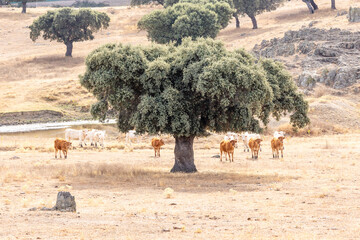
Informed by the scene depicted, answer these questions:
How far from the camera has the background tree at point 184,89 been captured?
28.1 m

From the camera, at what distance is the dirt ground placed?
53.3 ft

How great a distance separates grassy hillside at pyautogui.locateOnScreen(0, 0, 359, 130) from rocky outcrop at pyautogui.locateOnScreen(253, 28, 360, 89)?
300 cm

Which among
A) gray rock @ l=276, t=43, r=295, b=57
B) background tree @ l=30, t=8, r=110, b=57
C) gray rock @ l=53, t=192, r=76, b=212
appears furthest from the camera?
background tree @ l=30, t=8, r=110, b=57

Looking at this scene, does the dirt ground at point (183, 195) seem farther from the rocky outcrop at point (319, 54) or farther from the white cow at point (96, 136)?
the rocky outcrop at point (319, 54)

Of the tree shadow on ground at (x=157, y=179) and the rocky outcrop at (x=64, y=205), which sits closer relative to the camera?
the rocky outcrop at (x=64, y=205)

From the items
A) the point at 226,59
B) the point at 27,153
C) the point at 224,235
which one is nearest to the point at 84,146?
the point at 27,153

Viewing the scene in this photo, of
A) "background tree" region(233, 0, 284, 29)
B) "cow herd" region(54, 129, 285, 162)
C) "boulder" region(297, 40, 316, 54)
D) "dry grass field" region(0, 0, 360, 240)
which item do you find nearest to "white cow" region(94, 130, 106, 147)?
"cow herd" region(54, 129, 285, 162)

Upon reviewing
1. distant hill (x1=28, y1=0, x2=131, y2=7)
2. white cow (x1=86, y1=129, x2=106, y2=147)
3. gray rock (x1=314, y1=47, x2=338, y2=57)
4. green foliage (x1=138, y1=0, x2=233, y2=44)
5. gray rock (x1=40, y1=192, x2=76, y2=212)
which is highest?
distant hill (x1=28, y1=0, x2=131, y2=7)

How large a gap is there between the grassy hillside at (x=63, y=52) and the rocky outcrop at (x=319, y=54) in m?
3.00

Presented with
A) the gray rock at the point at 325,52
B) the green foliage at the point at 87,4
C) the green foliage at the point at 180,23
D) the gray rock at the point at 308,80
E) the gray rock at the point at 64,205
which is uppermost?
the green foliage at the point at 87,4

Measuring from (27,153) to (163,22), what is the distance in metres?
55.2

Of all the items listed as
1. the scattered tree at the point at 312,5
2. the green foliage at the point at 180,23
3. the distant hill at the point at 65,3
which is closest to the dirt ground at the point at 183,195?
the green foliage at the point at 180,23

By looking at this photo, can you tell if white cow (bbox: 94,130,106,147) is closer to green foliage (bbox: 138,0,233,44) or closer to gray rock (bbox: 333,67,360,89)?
gray rock (bbox: 333,67,360,89)

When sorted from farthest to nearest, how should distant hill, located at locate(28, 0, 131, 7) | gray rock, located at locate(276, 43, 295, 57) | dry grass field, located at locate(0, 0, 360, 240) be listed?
distant hill, located at locate(28, 0, 131, 7) → gray rock, located at locate(276, 43, 295, 57) → dry grass field, located at locate(0, 0, 360, 240)
